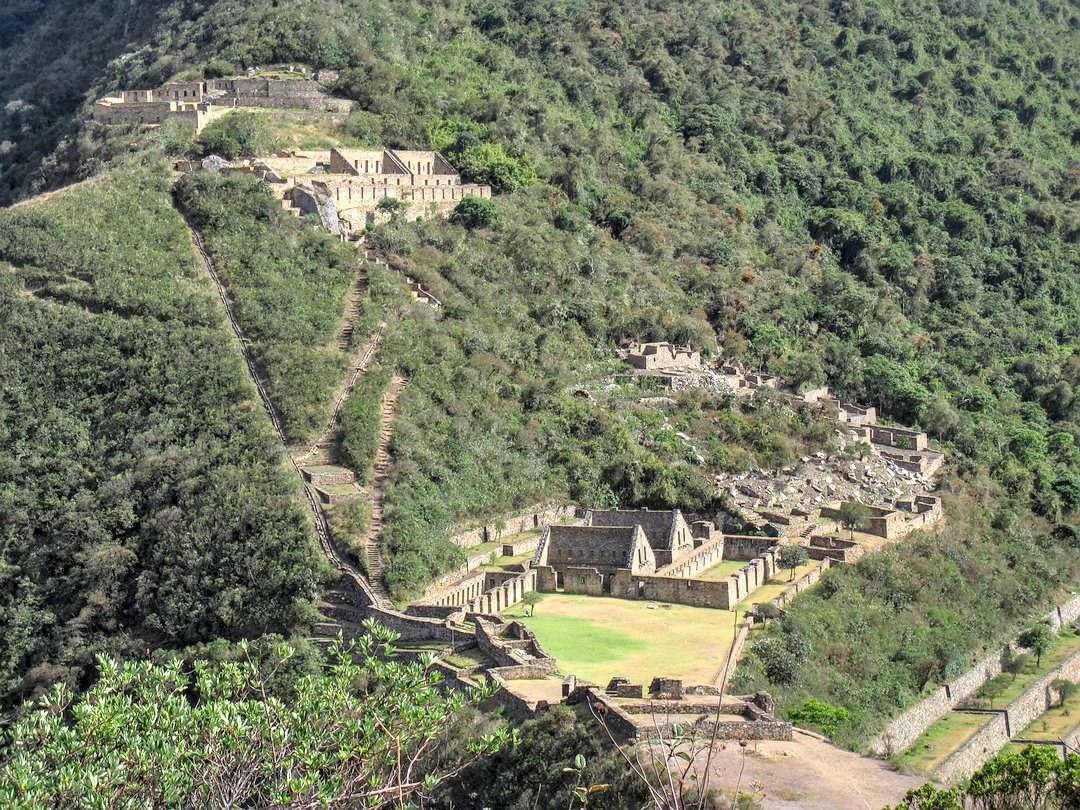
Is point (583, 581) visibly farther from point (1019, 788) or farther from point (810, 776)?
point (1019, 788)

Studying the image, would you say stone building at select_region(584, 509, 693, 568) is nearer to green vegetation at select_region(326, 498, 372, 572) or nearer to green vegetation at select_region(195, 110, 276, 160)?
green vegetation at select_region(326, 498, 372, 572)

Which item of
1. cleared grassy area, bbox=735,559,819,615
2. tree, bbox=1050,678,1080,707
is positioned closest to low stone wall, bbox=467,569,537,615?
cleared grassy area, bbox=735,559,819,615

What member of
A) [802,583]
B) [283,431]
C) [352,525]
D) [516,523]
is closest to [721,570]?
[802,583]

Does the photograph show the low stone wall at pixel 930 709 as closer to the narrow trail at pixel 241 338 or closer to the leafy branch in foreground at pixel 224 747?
the leafy branch in foreground at pixel 224 747

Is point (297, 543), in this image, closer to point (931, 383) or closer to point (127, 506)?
point (127, 506)

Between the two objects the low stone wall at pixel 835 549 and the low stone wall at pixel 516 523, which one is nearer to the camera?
the low stone wall at pixel 516 523

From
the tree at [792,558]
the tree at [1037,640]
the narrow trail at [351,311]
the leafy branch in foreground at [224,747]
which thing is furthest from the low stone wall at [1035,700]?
the narrow trail at [351,311]

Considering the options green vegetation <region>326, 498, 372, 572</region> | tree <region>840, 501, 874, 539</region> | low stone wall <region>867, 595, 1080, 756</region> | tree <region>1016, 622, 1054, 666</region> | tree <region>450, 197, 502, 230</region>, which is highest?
tree <region>450, 197, 502, 230</region>
